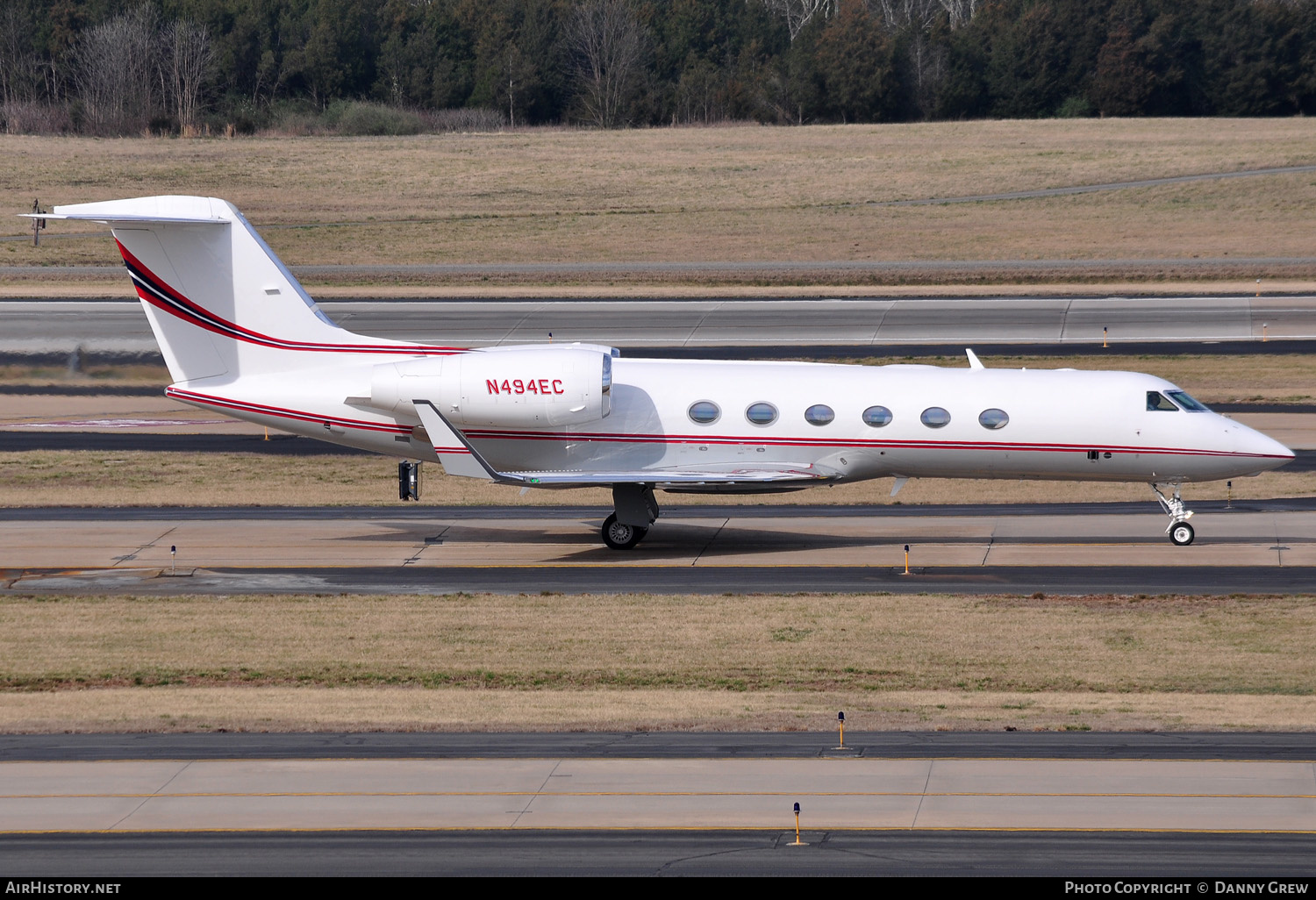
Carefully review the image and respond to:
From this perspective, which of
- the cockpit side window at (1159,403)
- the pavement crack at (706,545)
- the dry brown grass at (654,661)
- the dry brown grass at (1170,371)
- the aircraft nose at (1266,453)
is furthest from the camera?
the dry brown grass at (1170,371)

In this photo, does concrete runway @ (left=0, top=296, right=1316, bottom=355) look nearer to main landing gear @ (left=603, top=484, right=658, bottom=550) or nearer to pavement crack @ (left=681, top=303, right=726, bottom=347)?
pavement crack @ (left=681, top=303, right=726, bottom=347)

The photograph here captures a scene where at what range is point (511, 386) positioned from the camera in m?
28.5

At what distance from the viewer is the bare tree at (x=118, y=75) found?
365ft

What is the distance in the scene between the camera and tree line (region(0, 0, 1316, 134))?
387 feet

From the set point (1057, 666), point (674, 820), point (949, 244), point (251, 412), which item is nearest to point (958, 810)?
point (674, 820)

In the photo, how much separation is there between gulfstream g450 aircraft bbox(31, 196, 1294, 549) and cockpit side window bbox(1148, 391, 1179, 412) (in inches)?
1.5

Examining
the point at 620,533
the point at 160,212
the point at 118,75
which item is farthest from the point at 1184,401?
the point at 118,75

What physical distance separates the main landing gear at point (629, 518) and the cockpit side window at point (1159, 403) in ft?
31.8

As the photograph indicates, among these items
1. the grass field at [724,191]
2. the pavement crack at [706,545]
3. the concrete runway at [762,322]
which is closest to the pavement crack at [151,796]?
the pavement crack at [706,545]

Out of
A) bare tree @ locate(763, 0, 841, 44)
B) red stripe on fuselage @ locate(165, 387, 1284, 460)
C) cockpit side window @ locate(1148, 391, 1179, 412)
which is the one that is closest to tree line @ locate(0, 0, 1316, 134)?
bare tree @ locate(763, 0, 841, 44)

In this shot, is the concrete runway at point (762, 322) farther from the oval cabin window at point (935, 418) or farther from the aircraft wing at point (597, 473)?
the aircraft wing at point (597, 473)

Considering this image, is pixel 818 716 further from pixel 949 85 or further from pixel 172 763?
pixel 949 85

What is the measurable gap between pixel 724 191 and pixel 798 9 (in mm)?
87204

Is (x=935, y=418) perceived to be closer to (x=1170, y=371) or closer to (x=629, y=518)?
(x=629, y=518)
